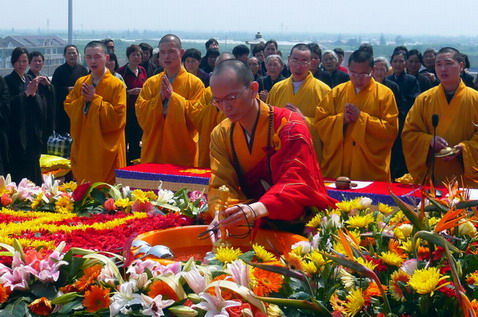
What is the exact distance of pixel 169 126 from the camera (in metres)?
7.00

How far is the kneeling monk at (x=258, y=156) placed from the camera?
3.17 metres

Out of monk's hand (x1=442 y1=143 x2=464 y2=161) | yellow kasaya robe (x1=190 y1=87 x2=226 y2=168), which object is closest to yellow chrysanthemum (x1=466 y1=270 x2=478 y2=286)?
monk's hand (x1=442 y1=143 x2=464 y2=161)

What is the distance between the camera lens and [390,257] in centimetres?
217

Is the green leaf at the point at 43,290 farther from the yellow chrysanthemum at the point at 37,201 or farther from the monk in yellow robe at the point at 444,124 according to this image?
the monk in yellow robe at the point at 444,124

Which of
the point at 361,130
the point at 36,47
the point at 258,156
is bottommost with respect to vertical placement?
the point at 36,47

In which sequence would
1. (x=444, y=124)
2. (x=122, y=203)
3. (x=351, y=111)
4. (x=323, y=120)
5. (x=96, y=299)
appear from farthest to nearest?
(x=323, y=120) → (x=351, y=111) → (x=444, y=124) → (x=122, y=203) → (x=96, y=299)

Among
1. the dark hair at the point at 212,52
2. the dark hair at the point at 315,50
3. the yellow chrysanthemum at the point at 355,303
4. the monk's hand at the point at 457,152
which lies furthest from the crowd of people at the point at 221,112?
the yellow chrysanthemum at the point at 355,303

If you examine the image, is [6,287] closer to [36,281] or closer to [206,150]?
[36,281]

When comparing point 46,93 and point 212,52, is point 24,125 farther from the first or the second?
point 212,52

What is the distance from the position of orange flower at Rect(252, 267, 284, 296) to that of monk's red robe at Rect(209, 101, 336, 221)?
88cm

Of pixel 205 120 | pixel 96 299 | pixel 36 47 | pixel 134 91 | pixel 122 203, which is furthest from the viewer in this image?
pixel 36 47

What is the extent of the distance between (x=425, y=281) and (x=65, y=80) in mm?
7684

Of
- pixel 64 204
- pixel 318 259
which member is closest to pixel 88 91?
pixel 64 204

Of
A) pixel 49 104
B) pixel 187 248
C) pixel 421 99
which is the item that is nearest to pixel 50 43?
pixel 49 104
